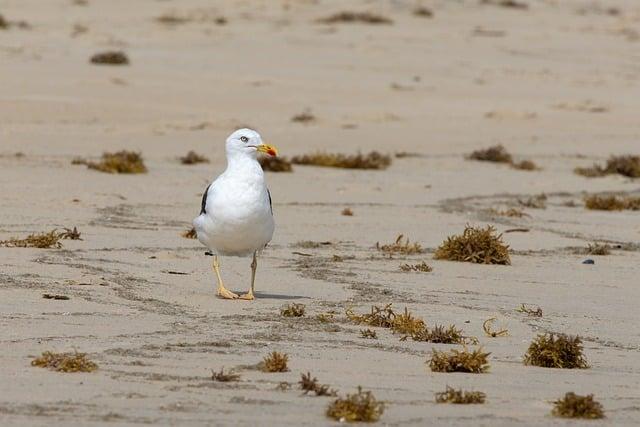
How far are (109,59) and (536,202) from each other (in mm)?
11227

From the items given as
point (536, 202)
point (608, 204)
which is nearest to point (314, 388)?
point (608, 204)

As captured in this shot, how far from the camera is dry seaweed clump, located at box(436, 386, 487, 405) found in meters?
6.66

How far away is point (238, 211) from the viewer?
916 cm

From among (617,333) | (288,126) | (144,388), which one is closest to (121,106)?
(288,126)

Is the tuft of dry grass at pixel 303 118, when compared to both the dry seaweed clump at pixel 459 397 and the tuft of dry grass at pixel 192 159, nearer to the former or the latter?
the tuft of dry grass at pixel 192 159

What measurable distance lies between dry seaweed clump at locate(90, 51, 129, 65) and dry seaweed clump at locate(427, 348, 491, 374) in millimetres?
→ 18135

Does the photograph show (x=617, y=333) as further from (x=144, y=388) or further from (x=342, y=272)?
(x=144, y=388)

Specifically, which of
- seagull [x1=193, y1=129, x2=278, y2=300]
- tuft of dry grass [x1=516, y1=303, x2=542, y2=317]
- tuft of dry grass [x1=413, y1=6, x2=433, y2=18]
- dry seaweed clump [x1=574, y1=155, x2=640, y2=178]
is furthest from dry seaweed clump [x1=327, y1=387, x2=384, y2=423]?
tuft of dry grass [x1=413, y1=6, x2=433, y2=18]

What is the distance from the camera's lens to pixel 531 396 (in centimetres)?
694

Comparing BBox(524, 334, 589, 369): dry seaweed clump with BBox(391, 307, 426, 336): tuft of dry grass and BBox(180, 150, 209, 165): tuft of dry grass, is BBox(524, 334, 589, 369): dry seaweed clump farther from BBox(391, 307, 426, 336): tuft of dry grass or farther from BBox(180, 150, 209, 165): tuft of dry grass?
BBox(180, 150, 209, 165): tuft of dry grass

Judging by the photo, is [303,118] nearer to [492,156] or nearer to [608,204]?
[492,156]

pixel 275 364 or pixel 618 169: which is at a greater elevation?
pixel 618 169

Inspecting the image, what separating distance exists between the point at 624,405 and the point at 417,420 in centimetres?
112

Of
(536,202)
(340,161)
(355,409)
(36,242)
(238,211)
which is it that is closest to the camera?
(355,409)
